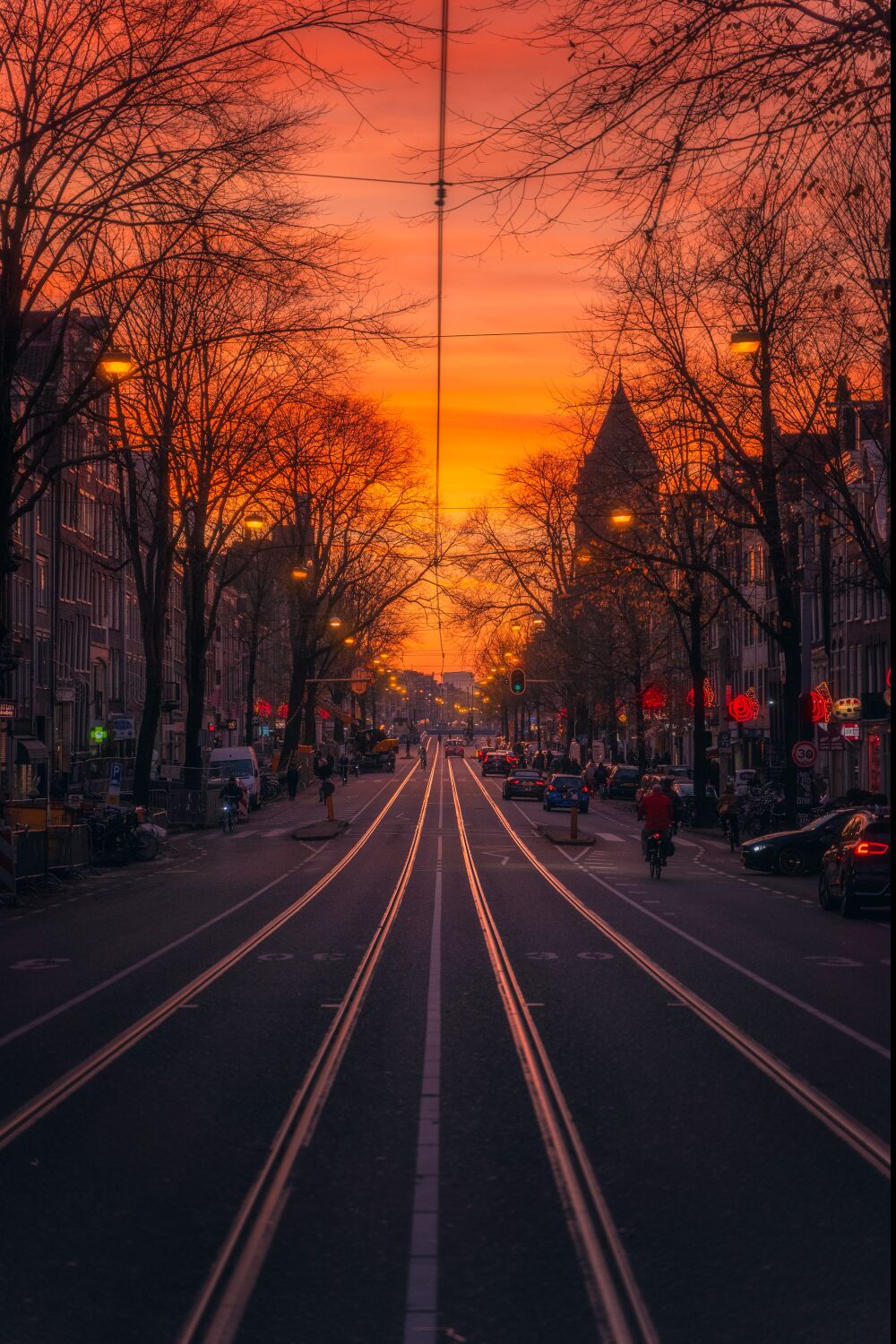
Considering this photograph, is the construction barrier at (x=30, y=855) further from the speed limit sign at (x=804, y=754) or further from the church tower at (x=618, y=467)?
the speed limit sign at (x=804, y=754)

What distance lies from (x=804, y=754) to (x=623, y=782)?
36.5 m

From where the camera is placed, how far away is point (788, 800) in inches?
1537

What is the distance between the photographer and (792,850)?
110 feet

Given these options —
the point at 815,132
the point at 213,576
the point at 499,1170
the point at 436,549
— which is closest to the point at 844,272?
the point at 815,132

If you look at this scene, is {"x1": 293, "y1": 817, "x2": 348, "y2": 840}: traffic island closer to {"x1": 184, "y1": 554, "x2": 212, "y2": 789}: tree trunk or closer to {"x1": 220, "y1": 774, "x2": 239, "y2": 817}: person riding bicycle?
{"x1": 220, "y1": 774, "x2": 239, "y2": 817}: person riding bicycle

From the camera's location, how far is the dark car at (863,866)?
23.6 meters

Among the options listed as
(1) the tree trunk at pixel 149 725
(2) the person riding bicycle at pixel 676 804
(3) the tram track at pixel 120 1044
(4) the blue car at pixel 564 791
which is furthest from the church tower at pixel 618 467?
(4) the blue car at pixel 564 791

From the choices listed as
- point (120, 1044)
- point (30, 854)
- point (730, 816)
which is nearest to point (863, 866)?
point (30, 854)

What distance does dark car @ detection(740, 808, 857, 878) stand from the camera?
3325 centimetres

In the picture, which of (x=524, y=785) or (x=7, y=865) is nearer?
(x=7, y=865)

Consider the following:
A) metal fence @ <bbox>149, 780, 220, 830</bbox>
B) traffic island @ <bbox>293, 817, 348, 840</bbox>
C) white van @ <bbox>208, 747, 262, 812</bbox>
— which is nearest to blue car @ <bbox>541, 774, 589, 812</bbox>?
white van @ <bbox>208, 747, 262, 812</bbox>

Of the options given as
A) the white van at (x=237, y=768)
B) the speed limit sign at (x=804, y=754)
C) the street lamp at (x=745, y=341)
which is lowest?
the white van at (x=237, y=768)

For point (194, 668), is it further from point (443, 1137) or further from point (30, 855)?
point (443, 1137)

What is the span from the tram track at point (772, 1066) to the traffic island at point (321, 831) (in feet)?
77.9
